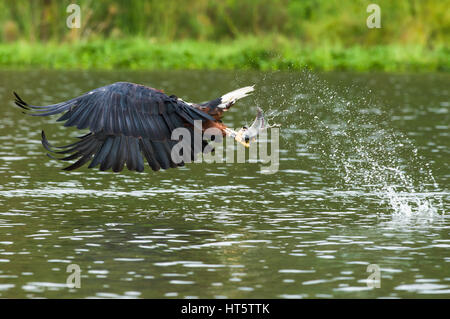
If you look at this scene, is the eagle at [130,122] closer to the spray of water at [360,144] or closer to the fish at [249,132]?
the fish at [249,132]

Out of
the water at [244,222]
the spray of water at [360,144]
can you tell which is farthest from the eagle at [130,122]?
the spray of water at [360,144]

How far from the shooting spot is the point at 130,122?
11766 mm

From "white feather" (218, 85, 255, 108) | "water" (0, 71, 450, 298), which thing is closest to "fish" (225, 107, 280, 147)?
"white feather" (218, 85, 255, 108)

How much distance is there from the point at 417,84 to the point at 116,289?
85.5 ft

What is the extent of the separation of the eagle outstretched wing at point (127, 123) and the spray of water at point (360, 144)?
1483 mm

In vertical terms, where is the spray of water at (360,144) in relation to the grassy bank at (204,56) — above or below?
below

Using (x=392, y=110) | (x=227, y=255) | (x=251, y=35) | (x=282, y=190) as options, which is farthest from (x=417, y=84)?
(x=227, y=255)

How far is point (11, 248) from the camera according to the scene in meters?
10.7

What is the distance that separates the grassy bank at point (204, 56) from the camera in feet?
133

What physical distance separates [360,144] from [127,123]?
915 centimetres

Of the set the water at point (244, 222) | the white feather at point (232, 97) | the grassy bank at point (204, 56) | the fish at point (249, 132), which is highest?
the grassy bank at point (204, 56)

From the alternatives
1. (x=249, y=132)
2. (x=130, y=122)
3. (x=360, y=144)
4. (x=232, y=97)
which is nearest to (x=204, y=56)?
(x=360, y=144)

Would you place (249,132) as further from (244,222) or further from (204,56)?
(204,56)
